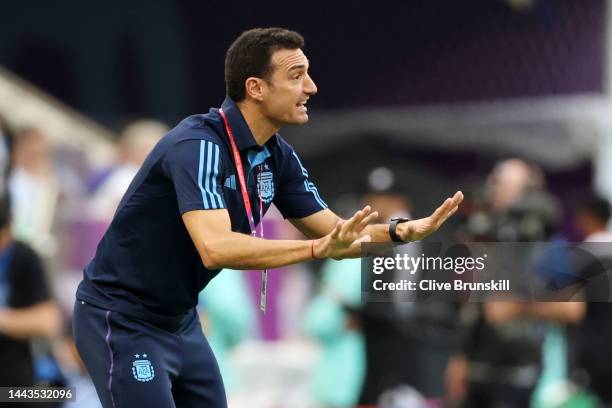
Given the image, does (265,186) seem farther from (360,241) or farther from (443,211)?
(443,211)

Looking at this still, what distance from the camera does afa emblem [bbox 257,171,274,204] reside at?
5145mm

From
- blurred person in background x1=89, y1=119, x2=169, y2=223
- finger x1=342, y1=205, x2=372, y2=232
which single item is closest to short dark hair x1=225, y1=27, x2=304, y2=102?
finger x1=342, y1=205, x2=372, y2=232

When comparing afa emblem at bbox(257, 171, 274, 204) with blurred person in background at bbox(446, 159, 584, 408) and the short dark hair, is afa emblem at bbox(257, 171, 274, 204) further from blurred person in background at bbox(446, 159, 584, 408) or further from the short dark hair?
blurred person in background at bbox(446, 159, 584, 408)

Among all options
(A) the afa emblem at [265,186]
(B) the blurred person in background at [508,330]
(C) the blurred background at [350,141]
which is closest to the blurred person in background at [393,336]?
(C) the blurred background at [350,141]

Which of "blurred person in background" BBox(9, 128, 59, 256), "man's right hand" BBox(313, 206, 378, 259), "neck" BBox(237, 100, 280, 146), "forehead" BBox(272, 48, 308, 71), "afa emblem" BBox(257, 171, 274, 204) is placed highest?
"blurred person in background" BBox(9, 128, 59, 256)

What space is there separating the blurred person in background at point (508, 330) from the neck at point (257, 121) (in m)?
2.80

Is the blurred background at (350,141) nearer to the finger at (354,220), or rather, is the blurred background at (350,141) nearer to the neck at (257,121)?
the neck at (257,121)

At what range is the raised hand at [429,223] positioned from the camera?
4957mm

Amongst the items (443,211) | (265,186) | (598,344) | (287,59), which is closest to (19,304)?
(265,186)

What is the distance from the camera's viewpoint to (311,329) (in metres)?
8.93

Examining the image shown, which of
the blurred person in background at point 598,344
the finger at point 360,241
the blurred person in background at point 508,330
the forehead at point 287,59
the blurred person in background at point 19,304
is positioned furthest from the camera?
the blurred person in background at point 508,330

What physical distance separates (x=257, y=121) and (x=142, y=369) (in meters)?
0.97

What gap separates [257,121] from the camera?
16.9 feet

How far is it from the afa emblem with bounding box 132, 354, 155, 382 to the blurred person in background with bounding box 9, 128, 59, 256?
4.56 metres
